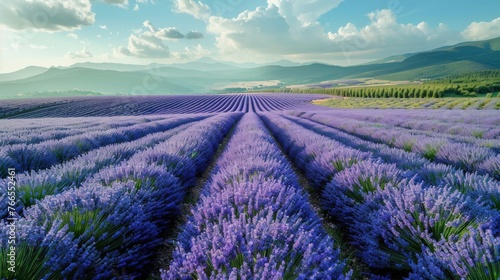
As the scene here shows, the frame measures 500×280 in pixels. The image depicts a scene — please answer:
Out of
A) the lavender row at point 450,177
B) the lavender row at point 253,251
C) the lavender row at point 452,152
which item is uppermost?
the lavender row at point 253,251

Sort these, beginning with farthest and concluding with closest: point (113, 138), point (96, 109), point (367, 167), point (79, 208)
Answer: point (96, 109), point (113, 138), point (367, 167), point (79, 208)

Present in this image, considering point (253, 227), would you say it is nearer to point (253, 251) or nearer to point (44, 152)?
point (253, 251)

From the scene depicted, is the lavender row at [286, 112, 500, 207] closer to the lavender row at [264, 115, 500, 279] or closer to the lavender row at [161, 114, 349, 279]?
the lavender row at [264, 115, 500, 279]

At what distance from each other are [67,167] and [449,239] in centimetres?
409

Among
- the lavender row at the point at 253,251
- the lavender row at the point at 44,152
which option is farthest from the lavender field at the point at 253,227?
the lavender row at the point at 44,152

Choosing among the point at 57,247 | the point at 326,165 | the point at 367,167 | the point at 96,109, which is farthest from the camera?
the point at 96,109

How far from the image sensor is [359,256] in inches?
90.9

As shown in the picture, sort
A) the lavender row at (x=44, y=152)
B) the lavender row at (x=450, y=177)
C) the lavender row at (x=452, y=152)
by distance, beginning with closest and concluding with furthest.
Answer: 1. the lavender row at (x=450, y=177)
2. the lavender row at (x=452, y=152)
3. the lavender row at (x=44, y=152)

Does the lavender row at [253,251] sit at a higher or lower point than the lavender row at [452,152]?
higher

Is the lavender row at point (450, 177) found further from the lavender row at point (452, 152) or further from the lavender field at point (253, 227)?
the lavender row at point (452, 152)

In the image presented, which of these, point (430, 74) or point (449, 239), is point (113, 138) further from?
point (430, 74)

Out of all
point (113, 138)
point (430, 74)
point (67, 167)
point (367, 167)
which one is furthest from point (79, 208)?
Answer: point (430, 74)

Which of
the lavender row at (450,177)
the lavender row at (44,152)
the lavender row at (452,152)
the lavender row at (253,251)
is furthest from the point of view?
the lavender row at (44,152)

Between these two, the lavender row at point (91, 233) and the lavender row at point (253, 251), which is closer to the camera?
the lavender row at point (253, 251)
